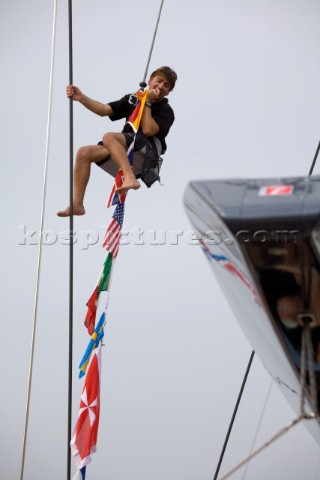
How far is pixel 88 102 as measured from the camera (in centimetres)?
596

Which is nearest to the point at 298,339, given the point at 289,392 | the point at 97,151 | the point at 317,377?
the point at 317,377

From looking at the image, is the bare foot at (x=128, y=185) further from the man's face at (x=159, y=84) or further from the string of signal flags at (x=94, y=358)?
the man's face at (x=159, y=84)

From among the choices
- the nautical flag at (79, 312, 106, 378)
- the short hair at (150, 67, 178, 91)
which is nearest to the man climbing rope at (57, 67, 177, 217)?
the short hair at (150, 67, 178, 91)

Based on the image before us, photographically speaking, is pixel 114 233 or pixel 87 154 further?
pixel 114 233

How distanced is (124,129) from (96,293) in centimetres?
94

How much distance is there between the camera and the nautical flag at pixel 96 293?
6.29 metres

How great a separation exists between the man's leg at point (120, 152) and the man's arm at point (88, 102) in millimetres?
135

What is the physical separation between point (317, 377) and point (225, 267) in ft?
1.93

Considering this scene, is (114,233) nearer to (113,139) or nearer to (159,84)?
(113,139)

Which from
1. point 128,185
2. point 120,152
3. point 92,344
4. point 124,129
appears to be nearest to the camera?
point 128,185

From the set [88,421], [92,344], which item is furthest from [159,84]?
[88,421]

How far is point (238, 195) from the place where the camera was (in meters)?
4.17

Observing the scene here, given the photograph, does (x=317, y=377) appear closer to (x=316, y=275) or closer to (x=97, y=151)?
(x=316, y=275)

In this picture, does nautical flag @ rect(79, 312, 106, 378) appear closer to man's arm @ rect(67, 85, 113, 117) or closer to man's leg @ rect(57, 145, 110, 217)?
man's leg @ rect(57, 145, 110, 217)
